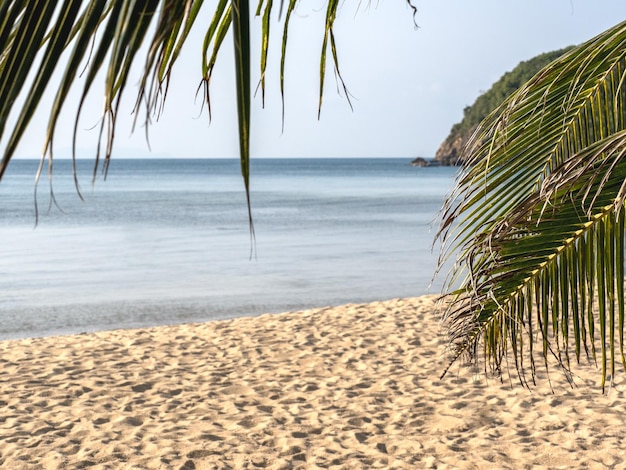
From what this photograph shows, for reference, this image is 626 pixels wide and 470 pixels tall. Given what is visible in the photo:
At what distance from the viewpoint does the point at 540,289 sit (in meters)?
2.65

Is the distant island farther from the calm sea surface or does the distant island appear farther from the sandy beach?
the sandy beach

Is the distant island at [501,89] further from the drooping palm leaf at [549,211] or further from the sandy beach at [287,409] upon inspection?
the drooping palm leaf at [549,211]

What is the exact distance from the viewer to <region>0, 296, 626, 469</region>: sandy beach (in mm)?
4680

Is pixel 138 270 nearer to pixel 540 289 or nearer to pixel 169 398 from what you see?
pixel 169 398

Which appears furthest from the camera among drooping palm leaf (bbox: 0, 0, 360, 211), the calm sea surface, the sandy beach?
the calm sea surface

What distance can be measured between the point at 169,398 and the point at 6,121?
567 centimetres

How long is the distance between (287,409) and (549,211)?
142 inches

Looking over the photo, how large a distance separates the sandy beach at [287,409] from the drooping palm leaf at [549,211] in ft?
7.15

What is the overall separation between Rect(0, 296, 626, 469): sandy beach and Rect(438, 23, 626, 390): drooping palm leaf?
2.18 metres

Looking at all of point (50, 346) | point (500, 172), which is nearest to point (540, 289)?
point (500, 172)

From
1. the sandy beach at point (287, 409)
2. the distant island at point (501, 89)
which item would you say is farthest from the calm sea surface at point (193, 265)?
the distant island at point (501, 89)

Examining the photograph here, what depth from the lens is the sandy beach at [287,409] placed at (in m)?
4.68

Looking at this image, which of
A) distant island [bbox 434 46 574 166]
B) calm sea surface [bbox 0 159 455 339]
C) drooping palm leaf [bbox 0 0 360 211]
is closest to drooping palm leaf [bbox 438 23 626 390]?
calm sea surface [bbox 0 159 455 339]

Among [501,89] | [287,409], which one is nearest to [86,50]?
[287,409]
